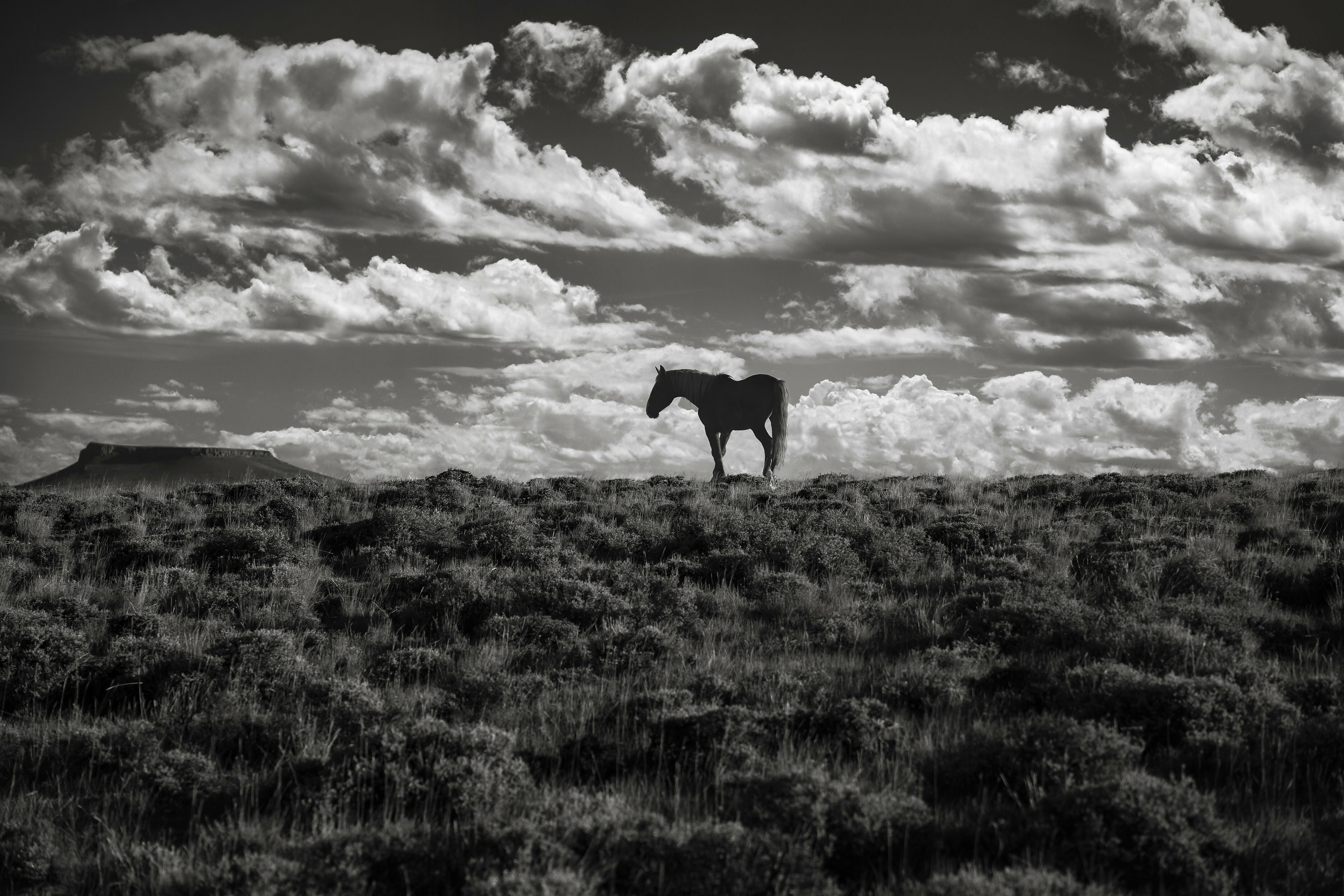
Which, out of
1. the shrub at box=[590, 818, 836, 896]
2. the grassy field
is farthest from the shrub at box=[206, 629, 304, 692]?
the shrub at box=[590, 818, 836, 896]

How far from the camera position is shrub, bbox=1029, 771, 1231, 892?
206 inches

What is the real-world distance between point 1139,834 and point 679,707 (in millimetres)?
3488

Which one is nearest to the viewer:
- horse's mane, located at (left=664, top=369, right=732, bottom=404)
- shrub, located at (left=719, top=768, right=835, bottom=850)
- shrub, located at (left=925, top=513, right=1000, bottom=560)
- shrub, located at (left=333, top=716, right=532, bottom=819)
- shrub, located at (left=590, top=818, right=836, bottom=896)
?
shrub, located at (left=590, top=818, right=836, bottom=896)

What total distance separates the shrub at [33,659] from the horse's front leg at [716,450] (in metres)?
Answer: 18.5

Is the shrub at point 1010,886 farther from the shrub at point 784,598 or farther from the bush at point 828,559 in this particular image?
the bush at point 828,559

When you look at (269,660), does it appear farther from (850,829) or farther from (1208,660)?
(1208,660)

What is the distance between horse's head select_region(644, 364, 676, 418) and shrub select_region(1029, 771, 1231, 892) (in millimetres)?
25134

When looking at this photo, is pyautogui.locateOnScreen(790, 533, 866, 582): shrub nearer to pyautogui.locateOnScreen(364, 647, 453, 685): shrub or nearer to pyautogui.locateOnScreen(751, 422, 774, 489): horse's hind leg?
pyautogui.locateOnScreen(364, 647, 453, 685): shrub

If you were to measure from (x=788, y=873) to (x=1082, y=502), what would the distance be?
1526 cm

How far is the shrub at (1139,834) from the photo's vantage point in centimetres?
523

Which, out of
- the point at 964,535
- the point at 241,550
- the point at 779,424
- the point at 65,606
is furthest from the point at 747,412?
the point at 65,606

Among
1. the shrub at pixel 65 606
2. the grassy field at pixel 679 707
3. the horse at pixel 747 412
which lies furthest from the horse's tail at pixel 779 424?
the shrub at pixel 65 606

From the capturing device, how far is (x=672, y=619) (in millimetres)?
10734

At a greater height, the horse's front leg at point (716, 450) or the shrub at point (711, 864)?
the horse's front leg at point (716, 450)
